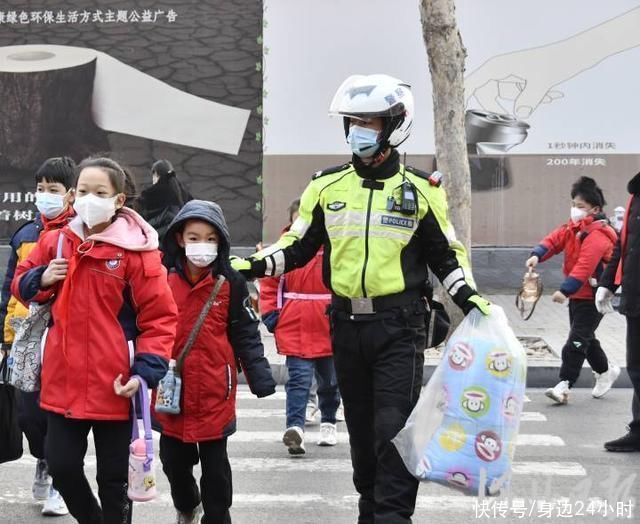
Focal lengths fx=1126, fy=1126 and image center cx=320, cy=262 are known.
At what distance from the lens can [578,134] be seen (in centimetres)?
1434

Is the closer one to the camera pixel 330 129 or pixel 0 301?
pixel 0 301

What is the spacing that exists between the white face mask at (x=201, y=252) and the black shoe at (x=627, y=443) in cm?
351

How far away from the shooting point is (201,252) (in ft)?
15.6

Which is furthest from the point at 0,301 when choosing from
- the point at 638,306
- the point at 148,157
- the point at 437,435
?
the point at 148,157

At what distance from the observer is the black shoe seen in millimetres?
7102

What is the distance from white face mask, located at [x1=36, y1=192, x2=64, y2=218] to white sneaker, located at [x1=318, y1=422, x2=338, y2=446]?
265 centimetres

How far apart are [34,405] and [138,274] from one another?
119 centimetres

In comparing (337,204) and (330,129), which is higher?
(330,129)

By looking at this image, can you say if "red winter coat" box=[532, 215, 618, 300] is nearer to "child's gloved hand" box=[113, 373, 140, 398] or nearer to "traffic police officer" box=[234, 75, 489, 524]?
"traffic police officer" box=[234, 75, 489, 524]

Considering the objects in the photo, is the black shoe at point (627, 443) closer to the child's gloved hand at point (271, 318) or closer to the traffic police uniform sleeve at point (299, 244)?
the child's gloved hand at point (271, 318)

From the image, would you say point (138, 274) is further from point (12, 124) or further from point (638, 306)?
point (12, 124)

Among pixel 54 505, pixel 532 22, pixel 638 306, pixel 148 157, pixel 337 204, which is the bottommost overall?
pixel 54 505

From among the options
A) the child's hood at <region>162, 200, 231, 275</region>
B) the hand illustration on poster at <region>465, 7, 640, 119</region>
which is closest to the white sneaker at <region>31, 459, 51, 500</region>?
the child's hood at <region>162, 200, 231, 275</region>

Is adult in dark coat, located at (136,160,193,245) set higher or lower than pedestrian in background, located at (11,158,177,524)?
higher
